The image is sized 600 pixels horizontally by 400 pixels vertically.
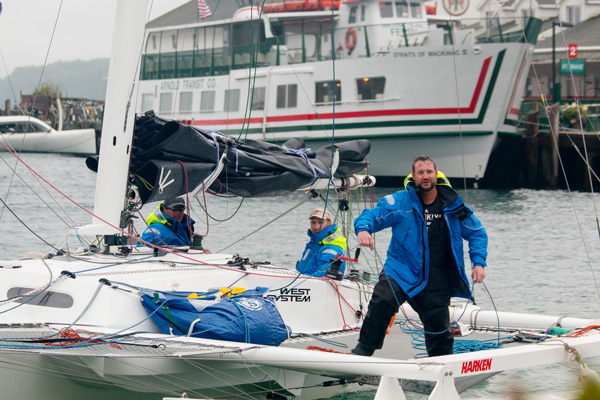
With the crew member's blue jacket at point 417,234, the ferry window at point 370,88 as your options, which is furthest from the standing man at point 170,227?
the ferry window at point 370,88

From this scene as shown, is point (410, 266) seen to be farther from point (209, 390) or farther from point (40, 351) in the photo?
point (40, 351)

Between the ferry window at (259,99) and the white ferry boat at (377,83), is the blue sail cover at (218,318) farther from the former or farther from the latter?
the ferry window at (259,99)

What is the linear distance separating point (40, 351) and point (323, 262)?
351cm

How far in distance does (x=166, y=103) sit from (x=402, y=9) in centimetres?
1076

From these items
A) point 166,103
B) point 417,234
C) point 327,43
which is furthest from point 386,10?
point 417,234

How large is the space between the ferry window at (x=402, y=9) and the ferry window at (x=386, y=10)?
11.0 inches

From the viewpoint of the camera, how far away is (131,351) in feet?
17.4

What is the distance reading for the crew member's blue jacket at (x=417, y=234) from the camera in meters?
5.73

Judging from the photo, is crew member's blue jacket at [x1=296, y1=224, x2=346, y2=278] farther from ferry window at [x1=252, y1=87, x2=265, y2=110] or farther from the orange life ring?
the orange life ring

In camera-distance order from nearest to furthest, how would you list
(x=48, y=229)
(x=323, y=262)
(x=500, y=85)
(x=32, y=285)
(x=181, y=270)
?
(x=32, y=285) < (x=181, y=270) < (x=323, y=262) < (x=48, y=229) < (x=500, y=85)

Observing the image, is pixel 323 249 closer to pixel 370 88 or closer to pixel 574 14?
pixel 370 88

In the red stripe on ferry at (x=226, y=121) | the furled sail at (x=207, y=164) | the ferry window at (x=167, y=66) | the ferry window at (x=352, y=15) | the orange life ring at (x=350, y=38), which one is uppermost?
the ferry window at (x=352, y=15)

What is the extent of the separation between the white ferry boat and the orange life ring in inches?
1.5

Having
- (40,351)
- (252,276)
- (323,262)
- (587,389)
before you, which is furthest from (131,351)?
(587,389)
